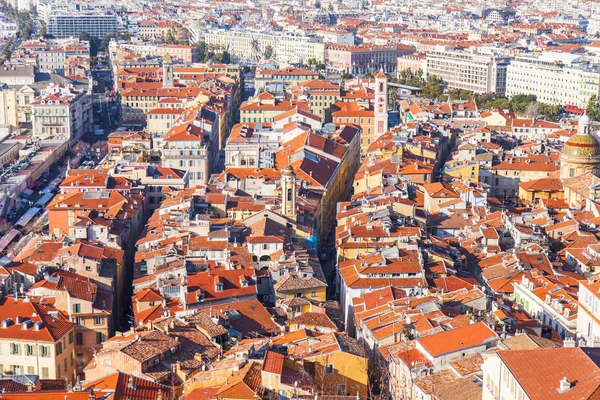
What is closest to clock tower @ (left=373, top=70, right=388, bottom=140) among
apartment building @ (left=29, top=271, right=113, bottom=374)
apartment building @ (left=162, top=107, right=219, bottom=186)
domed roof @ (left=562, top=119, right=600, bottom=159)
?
apartment building @ (left=162, top=107, right=219, bottom=186)

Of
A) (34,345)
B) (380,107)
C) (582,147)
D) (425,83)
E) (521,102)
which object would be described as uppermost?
(582,147)

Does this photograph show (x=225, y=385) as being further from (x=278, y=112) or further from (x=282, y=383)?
(x=278, y=112)

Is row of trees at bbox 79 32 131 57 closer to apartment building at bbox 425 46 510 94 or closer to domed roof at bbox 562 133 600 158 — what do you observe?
apartment building at bbox 425 46 510 94

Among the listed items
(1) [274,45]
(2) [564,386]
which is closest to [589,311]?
(2) [564,386]

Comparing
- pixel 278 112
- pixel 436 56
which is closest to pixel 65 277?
pixel 278 112

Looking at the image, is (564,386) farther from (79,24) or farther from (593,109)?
(79,24)

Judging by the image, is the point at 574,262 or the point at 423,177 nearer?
the point at 574,262
